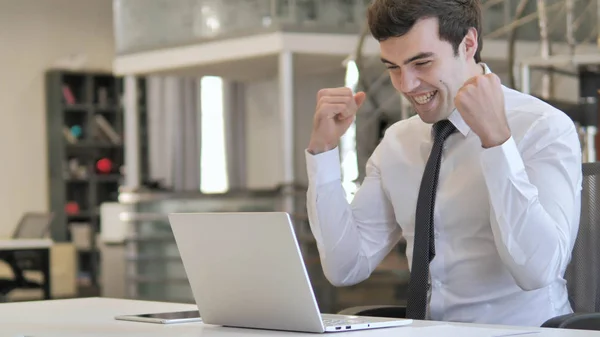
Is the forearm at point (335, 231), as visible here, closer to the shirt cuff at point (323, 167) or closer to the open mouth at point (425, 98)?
the shirt cuff at point (323, 167)

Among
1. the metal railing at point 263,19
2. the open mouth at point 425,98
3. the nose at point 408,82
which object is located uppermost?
the metal railing at point 263,19

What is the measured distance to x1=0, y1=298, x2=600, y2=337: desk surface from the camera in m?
1.63

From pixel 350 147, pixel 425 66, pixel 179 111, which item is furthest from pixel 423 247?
pixel 179 111

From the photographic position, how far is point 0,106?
11484mm

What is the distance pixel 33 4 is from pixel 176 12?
3.53 metres

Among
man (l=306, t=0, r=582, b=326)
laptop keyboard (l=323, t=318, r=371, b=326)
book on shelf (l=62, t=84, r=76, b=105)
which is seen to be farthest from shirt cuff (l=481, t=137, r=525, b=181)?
book on shelf (l=62, t=84, r=76, b=105)

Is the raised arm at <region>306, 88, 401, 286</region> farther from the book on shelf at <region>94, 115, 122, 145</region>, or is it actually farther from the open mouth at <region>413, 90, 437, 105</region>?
the book on shelf at <region>94, 115, 122, 145</region>

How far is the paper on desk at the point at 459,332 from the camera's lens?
1.56 m

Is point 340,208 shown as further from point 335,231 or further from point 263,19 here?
point 263,19

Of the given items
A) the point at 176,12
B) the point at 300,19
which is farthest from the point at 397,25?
the point at 176,12

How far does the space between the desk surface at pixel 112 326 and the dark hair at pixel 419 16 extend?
0.71 meters

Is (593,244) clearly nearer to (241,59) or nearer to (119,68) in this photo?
(241,59)

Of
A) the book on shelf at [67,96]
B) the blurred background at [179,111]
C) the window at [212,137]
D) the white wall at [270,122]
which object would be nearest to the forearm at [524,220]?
→ the blurred background at [179,111]

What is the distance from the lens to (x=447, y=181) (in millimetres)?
2291
